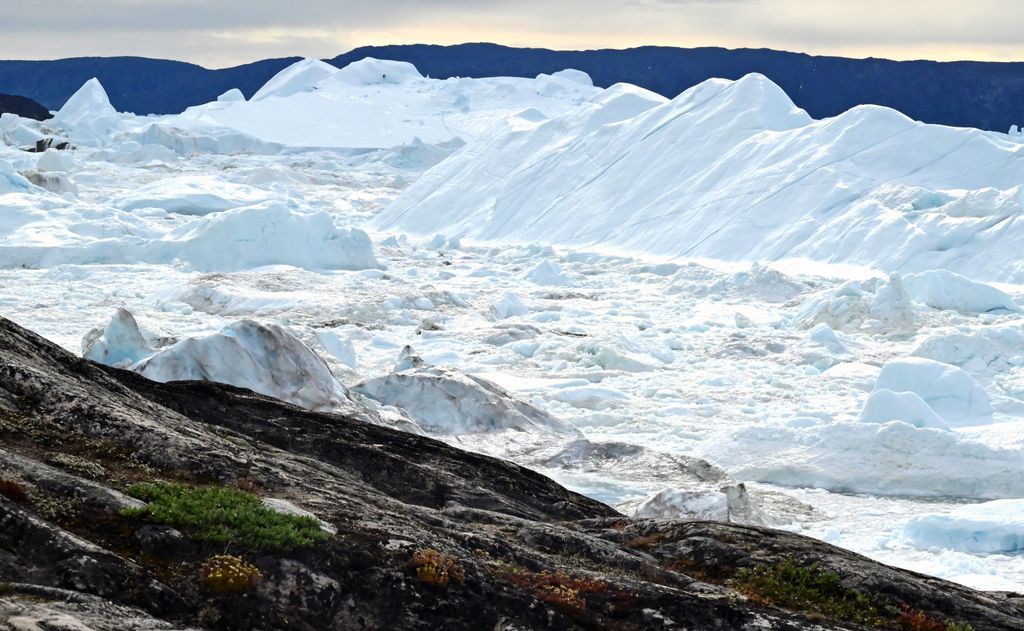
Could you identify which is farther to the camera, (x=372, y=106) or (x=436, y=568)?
(x=372, y=106)

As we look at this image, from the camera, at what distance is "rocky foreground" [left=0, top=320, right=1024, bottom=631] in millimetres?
4934

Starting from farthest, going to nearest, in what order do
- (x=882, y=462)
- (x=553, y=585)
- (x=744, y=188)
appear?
(x=744, y=188) → (x=882, y=462) → (x=553, y=585)

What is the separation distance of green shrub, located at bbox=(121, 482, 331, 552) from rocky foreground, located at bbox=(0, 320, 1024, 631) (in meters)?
0.01

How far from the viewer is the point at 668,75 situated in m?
98.4

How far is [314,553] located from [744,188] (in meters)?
30.5

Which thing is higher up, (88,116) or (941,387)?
(88,116)

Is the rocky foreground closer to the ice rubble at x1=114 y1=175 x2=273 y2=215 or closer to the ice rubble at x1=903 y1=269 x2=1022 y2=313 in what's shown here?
the ice rubble at x1=903 y1=269 x2=1022 y2=313

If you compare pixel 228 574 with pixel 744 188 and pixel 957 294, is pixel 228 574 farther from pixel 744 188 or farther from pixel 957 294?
pixel 744 188

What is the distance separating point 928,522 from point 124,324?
10.6 metres

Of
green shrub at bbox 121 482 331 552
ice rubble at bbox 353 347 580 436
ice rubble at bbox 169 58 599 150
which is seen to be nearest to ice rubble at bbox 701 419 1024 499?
ice rubble at bbox 353 347 580 436

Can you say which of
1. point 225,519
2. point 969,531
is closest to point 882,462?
point 969,531

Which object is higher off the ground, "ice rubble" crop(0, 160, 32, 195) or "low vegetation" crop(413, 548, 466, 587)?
"low vegetation" crop(413, 548, 466, 587)

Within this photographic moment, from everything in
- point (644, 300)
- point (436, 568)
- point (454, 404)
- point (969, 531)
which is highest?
point (436, 568)

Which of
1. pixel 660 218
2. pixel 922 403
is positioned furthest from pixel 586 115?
pixel 922 403
